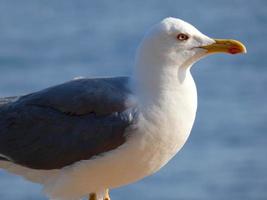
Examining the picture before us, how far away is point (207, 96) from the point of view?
16.9 meters

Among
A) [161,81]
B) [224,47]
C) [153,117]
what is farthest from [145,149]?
[224,47]

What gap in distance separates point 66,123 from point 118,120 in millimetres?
327

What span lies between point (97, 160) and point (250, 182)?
9.06 metres

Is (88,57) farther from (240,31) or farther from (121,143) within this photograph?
(121,143)

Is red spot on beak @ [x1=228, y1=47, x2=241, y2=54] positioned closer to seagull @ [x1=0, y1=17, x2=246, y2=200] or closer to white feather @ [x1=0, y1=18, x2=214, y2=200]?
seagull @ [x1=0, y1=17, x2=246, y2=200]

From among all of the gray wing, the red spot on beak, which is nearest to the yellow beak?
the red spot on beak

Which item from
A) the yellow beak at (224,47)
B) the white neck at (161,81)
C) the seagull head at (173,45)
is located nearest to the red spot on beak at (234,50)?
the yellow beak at (224,47)

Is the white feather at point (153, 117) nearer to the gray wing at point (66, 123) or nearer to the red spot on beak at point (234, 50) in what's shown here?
the gray wing at point (66, 123)

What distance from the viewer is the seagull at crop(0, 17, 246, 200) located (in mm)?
6090

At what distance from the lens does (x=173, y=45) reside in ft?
20.2

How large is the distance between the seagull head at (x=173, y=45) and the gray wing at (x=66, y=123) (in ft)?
0.81

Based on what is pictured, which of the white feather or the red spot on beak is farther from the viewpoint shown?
the red spot on beak

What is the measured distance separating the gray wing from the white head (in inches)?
6.7

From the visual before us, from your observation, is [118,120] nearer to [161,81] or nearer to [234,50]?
[161,81]
